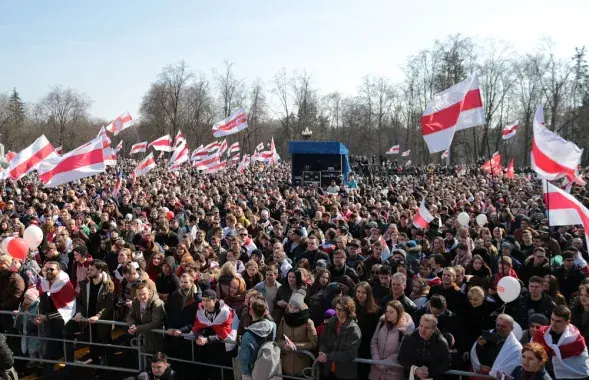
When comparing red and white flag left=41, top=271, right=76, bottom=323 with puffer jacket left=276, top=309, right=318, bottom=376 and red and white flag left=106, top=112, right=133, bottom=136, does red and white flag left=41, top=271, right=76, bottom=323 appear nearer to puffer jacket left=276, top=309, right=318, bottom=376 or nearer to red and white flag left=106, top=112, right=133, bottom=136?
puffer jacket left=276, top=309, right=318, bottom=376

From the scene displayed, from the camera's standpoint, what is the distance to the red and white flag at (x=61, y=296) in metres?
7.61

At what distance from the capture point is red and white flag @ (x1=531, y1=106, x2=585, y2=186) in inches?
324

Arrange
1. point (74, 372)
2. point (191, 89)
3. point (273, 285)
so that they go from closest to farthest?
1. point (273, 285)
2. point (74, 372)
3. point (191, 89)

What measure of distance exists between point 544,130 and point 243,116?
1956cm

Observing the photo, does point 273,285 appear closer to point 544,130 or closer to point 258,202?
point 544,130

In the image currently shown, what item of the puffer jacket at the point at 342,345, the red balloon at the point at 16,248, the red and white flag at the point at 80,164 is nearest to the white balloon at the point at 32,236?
the red balloon at the point at 16,248

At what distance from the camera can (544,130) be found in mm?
8531

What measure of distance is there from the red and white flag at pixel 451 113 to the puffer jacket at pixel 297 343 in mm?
5771

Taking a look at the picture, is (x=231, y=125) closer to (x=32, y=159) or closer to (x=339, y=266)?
(x=32, y=159)

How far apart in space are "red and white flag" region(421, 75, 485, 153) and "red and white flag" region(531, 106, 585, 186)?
2330 mm

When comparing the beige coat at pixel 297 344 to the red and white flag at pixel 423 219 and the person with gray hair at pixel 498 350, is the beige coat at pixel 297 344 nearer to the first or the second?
the person with gray hair at pixel 498 350

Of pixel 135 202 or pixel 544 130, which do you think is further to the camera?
pixel 135 202

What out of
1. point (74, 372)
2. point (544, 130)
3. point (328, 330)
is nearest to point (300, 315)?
point (328, 330)

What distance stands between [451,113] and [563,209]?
13.4 ft
